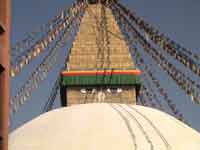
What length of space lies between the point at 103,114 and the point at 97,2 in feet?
33.9

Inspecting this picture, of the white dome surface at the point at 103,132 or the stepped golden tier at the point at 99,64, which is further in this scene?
the stepped golden tier at the point at 99,64

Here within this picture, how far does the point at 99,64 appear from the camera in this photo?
19547 mm

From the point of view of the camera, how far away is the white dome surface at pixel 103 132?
372 inches

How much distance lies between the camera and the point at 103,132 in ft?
32.3

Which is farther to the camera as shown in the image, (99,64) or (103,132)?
(99,64)

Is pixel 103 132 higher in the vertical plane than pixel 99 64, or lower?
lower

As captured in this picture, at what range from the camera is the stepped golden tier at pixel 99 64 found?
19234 mm

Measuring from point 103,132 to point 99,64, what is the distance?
387 inches

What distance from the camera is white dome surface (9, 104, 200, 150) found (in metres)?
9.46

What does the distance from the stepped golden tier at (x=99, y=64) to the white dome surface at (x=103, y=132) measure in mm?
7756

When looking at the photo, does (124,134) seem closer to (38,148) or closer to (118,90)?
(38,148)

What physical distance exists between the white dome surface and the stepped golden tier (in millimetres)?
7756

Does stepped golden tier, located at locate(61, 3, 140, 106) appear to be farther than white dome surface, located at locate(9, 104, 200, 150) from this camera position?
Yes

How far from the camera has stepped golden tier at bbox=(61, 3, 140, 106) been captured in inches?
757
